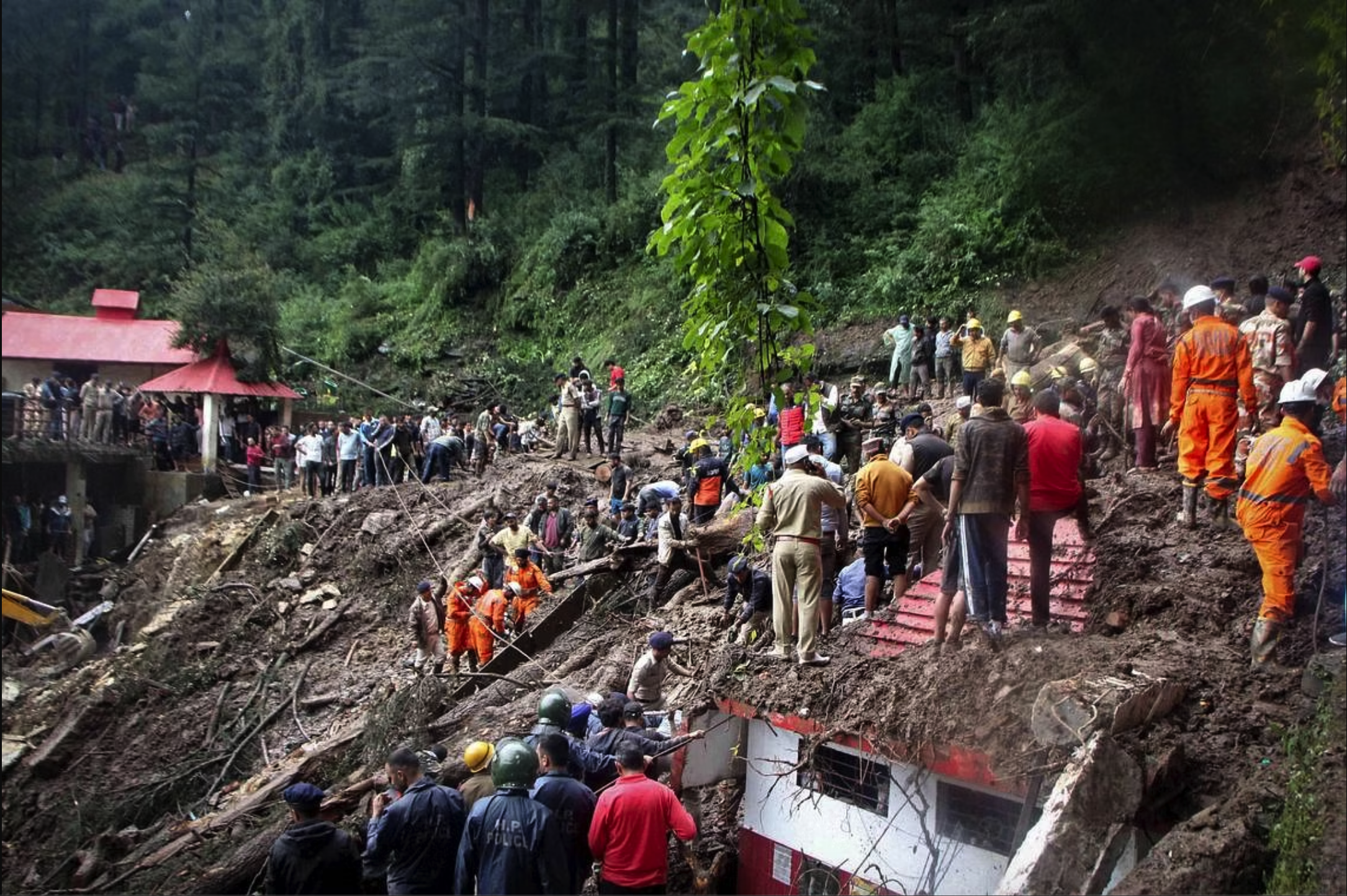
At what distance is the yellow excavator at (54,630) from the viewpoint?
18.6 metres

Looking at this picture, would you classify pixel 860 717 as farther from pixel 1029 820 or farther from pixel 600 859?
pixel 600 859

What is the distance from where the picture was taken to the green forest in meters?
13.6

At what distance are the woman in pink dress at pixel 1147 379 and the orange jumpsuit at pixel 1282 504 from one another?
111 inches

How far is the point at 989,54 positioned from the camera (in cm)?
2306

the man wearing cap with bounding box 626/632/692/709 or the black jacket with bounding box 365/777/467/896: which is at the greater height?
the man wearing cap with bounding box 626/632/692/709

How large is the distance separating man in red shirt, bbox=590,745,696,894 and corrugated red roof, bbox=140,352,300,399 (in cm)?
2124

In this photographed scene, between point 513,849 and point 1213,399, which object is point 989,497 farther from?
point 513,849

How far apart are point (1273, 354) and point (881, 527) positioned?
3519 mm

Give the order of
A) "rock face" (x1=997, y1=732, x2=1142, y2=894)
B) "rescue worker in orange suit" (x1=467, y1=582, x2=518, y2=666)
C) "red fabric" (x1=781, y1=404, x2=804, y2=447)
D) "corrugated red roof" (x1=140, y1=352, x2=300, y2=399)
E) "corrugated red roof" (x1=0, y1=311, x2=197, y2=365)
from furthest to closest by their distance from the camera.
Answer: "corrugated red roof" (x1=0, y1=311, x2=197, y2=365) → "corrugated red roof" (x1=140, y1=352, x2=300, y2=399) → "rescue worker in orange suit" (x1=467, y1=582, x2=518, y2=666) → "red fabric" (x1=781, y1=404, x2=804, y2=447) → "rock face" (x1=997, y1=732, x2=1142, y2=894)

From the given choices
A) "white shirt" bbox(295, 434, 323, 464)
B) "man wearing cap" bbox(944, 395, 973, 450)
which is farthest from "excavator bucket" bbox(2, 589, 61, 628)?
"man wearing cap" bbox(944, 395, 973, 450)

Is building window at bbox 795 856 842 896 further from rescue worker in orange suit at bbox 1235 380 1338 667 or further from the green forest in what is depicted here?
the green forest

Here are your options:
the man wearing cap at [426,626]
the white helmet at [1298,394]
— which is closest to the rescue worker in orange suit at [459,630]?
the man wearing cap at [426,626]

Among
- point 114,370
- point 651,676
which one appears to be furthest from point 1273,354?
→ point 114,370

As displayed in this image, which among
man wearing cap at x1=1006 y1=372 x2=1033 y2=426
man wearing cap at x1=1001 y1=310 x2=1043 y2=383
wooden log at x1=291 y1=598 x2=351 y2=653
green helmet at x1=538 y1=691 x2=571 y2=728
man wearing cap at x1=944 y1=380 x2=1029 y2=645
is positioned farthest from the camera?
wooden log at x1=291 y1=598 x2=351 y2=653
